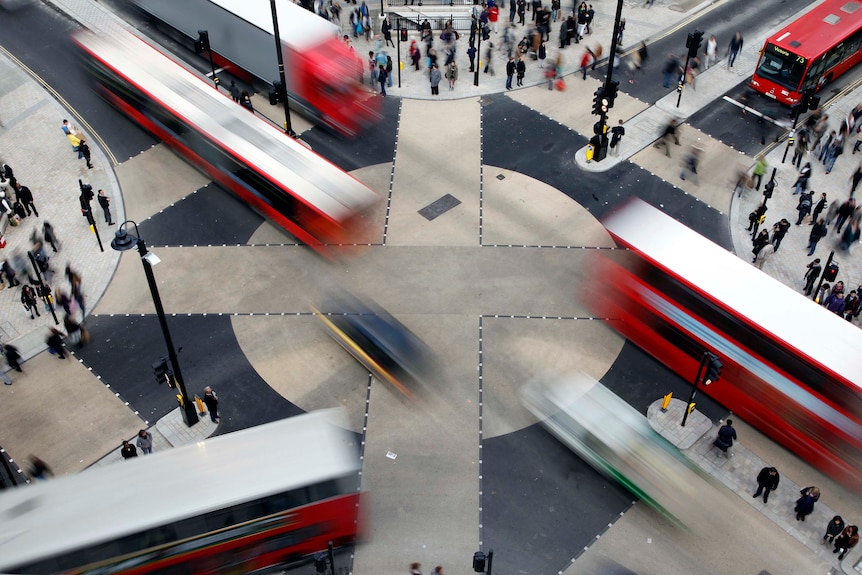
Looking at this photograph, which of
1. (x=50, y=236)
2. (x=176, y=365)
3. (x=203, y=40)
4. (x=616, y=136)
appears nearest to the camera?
(x=176, y=365)

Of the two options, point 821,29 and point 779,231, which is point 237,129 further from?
point 821,29

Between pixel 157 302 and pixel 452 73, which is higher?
pixel 157 302

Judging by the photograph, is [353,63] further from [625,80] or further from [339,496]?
[339,496]

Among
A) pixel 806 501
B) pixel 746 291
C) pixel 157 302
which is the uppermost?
pixel 157 302

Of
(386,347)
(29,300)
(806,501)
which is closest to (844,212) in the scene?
(806,501)

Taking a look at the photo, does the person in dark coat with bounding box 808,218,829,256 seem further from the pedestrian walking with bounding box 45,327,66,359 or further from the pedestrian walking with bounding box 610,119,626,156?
the pedestrian walking with bounding box 45,327,66,359
